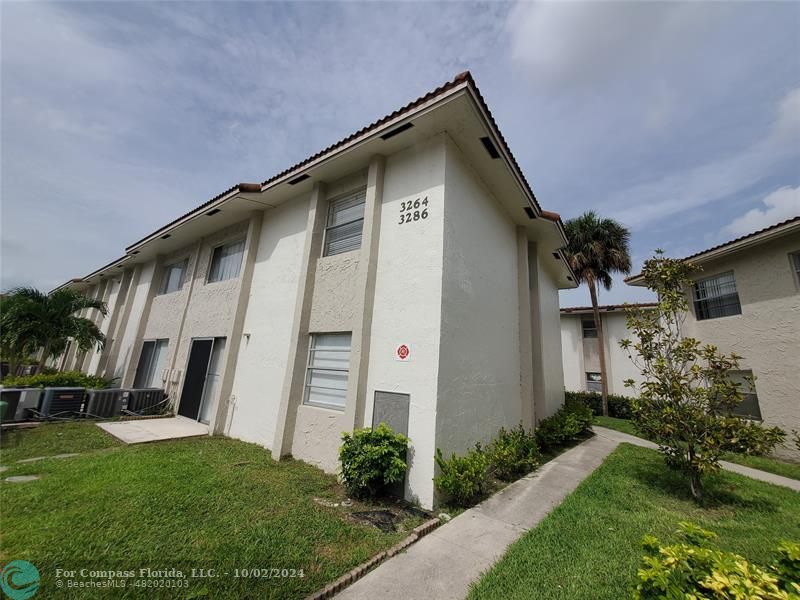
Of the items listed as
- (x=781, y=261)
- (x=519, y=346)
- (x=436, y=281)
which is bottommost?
(x=519, y=346)

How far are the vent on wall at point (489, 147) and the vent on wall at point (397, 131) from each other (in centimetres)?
155

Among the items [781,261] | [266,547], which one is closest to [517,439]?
[266,547]

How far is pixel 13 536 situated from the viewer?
11.3 feet

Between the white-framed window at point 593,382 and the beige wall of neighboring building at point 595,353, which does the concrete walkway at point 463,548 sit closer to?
the beige wall of neighboring building at point 595,353

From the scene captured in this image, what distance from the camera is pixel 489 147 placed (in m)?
6.52

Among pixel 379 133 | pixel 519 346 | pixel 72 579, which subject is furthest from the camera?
pixel 519 346

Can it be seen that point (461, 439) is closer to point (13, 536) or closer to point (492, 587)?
point (492, 587)

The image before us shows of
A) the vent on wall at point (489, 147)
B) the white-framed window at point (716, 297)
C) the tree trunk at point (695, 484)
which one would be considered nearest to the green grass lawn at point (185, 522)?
the tree trunk at point (695, 484)

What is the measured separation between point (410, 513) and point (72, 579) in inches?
149

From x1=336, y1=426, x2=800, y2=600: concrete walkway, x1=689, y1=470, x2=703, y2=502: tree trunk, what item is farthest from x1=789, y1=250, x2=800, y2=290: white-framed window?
x1=689, y1=470, x2=703, y2=502: tree trunk

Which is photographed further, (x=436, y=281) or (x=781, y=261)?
(x=781, y=261)

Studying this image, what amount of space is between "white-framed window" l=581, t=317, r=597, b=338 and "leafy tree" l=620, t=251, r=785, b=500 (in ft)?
50.6

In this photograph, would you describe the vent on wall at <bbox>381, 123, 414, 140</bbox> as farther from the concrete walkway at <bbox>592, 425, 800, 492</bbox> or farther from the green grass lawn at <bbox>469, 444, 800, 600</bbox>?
the concrete walkway at <bbox>592, 425, 800, 492</bbox>

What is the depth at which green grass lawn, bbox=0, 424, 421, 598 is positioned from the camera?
124 inches
